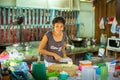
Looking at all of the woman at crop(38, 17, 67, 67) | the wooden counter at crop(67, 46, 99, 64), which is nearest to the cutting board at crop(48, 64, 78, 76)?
the woman at crop(38, 17, 67, 67)

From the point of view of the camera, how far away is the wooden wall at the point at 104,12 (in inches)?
213

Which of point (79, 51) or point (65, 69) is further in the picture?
point (79, 51)

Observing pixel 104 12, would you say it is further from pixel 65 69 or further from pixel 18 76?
pixel 18 76

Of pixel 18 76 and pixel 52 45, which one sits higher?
pixel 52 45

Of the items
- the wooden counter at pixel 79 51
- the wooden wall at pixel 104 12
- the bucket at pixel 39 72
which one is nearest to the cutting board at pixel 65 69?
the bucket at pixel 39 72

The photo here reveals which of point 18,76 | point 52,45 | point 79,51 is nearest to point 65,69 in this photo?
point 18,76

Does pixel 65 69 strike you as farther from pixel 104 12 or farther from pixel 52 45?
pixel 104 12

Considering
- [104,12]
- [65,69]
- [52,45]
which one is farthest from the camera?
[104,12]

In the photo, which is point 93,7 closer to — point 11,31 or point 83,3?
point 83,3

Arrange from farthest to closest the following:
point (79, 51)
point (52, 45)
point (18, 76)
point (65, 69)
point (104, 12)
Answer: point (104, 12) < point (79, 51) < point (52, 45) < point (65, 69) < point (18, 76)

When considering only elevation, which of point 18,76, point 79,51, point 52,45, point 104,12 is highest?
point 104,12

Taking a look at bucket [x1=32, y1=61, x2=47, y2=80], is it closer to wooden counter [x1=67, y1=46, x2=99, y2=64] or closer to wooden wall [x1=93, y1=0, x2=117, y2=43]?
wooden counter [x1=67, y1=46, x2=99, y2=64]

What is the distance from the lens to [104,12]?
574 centimetres

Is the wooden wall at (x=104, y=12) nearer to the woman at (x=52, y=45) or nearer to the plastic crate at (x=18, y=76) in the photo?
the woman at (x=52, y=45)
